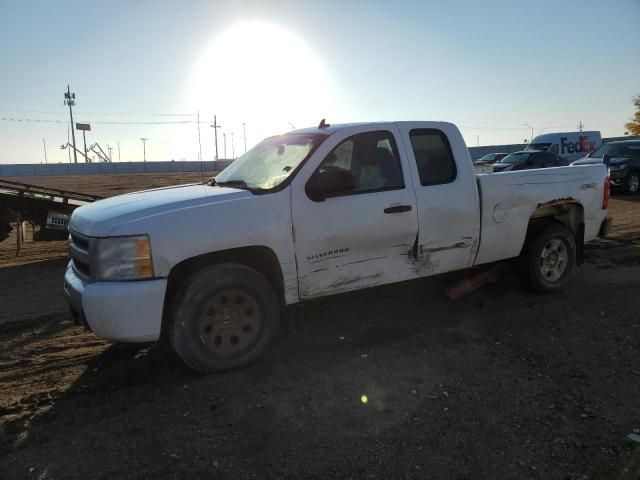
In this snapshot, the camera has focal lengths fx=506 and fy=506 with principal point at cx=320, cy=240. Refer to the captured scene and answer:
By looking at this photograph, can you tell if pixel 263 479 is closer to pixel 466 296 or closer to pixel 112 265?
pixel 112 265

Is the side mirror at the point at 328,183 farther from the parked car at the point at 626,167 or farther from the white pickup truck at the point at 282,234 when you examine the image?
the parked car at the point at 626,167

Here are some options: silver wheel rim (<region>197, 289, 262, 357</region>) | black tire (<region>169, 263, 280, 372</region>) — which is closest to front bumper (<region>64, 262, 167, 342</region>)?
black tire (<region>169, 263, 280, 372</region>)

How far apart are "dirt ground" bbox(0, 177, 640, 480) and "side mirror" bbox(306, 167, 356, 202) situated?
1.37 meters

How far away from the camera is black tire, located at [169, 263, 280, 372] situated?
3.77 m

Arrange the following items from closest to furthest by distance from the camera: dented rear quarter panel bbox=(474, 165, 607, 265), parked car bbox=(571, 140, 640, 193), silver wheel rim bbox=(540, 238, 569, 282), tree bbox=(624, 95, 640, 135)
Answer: dented rear quarter panel bbox=(474, 165, 607, 265) < silver wheel rim bbox=(540, 238, 569, 282) < parked car bbox=(571, 140, 640, 193) < tree bbox=(624, 95, 640, 135)

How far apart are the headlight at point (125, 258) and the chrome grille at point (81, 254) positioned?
193mm

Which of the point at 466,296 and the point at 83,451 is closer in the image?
the point at 83,451

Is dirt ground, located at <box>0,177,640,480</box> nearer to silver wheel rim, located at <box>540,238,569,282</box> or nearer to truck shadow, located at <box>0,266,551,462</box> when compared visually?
truck shadow, located at <box>0,266,551,462</box>

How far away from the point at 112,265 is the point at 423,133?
120 inches

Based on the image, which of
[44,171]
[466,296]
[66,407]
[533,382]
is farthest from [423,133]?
[44,171]

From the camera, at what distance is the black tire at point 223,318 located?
148 inches

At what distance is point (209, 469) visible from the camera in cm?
280

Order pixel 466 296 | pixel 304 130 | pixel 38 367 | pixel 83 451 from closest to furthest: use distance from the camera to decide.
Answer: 1. pixel 83 451
2. pixel 38 367
3. pixel 304 130
4. pixel 466 296

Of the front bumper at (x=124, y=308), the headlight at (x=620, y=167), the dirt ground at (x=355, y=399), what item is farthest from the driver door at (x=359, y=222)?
the headlight at (x=620, y=167)
